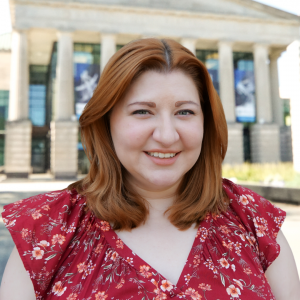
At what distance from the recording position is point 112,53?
3014 centimetres

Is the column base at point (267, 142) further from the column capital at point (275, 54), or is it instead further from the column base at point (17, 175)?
the column base at point (17, 175)

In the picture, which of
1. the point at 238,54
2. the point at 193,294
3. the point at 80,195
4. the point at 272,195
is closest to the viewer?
the point at 193,294

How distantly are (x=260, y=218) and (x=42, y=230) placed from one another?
4.36 feet

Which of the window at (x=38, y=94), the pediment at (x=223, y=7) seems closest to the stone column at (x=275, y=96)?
the pediment at (x=223, y=7)

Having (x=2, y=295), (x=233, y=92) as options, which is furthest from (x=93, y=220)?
(x=233, y=92)

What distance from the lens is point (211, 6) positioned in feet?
107

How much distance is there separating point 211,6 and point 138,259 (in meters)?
34.7

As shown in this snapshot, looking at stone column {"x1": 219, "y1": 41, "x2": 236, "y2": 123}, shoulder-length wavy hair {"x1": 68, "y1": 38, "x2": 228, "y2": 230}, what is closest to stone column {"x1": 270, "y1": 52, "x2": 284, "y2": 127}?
stone column {"x1": 219, "y1": 41, "x2": 236, "y2": 123}

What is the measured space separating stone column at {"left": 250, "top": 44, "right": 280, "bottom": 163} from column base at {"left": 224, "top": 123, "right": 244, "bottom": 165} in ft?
7.86

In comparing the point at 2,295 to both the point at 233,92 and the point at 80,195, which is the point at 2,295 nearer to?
the point at 80,195

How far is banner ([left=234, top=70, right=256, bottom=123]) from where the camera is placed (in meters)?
34.1

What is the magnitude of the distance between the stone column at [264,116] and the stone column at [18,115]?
73.9 feet

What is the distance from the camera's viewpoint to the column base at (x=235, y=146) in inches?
1291

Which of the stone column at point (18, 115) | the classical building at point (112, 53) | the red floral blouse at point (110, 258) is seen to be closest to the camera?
the red floral blouse at point (110, 258)
